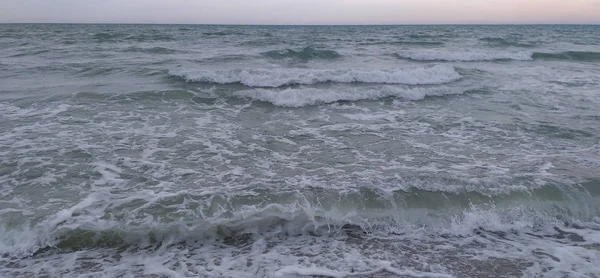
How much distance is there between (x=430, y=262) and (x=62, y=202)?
4.59 metres

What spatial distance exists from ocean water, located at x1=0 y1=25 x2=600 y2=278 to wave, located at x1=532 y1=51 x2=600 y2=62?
44.1 ft

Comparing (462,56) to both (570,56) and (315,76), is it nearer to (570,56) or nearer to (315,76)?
(570,56)

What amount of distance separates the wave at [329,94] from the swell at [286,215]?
238 inches

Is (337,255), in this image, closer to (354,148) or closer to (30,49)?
(354,148)

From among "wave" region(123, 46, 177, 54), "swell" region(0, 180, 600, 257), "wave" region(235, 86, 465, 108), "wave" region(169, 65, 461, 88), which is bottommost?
"swell" region(0, 180, 600, 257)

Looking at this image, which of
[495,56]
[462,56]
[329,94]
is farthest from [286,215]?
[495,56]

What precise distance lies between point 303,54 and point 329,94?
11007mm

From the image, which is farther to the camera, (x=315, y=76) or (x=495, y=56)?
(x=495, y=56)

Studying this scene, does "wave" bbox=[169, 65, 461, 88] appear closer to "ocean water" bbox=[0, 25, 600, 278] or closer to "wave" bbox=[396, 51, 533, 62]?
"ocean water" bbox=[0, 25, 600, 278]

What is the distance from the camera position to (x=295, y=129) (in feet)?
30.0

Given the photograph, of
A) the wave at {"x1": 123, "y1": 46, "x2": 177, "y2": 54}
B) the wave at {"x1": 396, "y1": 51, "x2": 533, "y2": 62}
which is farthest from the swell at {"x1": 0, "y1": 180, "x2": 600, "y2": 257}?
the wave at {"x1": 123, "y1": 46, "x2": 177, "y2": 54}

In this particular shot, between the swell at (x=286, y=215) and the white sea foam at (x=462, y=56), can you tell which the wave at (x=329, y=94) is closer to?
the swell at (x=286, y=215)

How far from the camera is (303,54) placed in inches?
899

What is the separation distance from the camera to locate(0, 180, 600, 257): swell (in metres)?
4.79
